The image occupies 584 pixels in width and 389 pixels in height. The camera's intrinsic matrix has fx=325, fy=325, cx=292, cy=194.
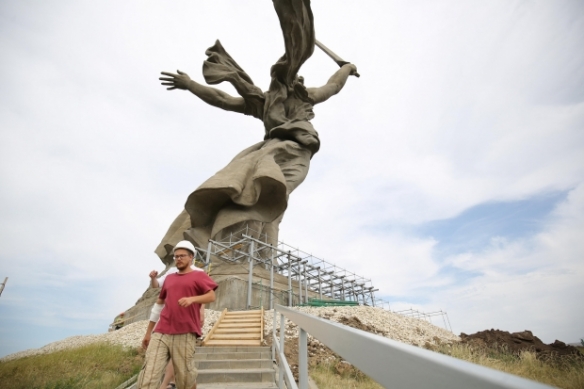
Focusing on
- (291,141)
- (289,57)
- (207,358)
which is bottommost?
(207,358)

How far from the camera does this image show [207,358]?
4.96m

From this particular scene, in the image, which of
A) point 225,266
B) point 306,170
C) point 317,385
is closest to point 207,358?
point 317,385

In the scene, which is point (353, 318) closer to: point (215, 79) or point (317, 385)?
point (317, 385)

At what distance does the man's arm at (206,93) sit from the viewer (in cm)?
1423

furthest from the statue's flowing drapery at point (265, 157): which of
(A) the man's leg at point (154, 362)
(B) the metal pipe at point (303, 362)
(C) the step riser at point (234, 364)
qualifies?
(B) the metal pipe at point (303, 362)

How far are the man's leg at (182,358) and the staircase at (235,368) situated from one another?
50.0 inches

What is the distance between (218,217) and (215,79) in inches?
247

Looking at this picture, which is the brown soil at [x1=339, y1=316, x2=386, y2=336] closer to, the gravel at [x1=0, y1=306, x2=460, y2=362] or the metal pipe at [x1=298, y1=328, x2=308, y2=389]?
the gravel at [x1=0, y1=306, x2=460, y2=362]

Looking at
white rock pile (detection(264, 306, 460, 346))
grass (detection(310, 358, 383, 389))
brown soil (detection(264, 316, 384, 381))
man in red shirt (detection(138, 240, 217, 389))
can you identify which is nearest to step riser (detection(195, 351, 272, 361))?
brown soil (detection(264, 316, 384, 381))

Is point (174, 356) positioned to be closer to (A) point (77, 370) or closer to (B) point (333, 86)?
(A) point (77, 370)

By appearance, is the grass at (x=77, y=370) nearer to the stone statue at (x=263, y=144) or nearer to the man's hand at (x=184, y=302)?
the man's hand at (x=184, y=302)

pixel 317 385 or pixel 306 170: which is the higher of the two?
pixel 306 170

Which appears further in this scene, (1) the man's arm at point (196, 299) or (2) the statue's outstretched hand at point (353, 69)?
(2) the statue's outstretched hand at point (353, 69)

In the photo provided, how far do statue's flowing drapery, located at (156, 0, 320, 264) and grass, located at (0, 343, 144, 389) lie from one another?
710 cm
